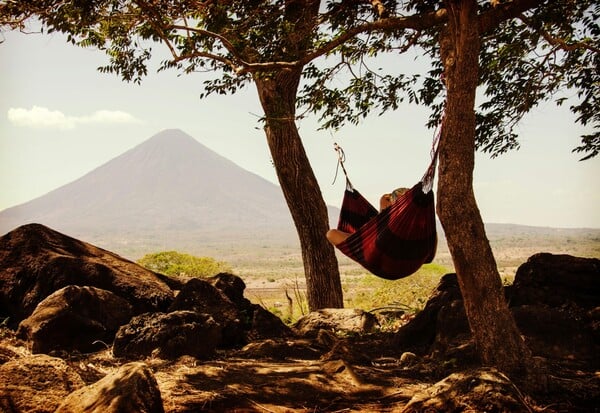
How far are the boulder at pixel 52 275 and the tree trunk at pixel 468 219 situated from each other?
277cm

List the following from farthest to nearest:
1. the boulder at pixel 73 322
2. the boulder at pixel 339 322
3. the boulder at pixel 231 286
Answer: the boulder at pixel 231 286 → the boulder at pixel 339 322 → the boulder at pixel 73 322

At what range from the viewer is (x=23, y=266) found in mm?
4520

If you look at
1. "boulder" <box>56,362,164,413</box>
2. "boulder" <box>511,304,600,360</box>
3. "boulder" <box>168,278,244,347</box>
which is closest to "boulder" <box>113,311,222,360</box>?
"boulder" <box>168,278,244,347</box>

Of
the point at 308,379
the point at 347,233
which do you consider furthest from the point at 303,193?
the point at 308,379

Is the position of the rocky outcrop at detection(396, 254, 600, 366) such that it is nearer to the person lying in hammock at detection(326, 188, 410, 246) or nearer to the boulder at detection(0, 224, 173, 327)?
the person lying in hammock at detection(326, 188, 410, 246)

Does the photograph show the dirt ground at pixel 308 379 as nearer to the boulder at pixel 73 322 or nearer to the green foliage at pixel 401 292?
the boulder at pixel 73 322

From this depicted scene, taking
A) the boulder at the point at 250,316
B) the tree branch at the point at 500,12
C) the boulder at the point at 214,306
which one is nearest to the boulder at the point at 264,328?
the boulder at the point at 250,316

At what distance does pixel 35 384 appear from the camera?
98.5 inches

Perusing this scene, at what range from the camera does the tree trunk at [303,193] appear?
5.60m

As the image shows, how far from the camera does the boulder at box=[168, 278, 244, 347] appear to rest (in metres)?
4.26

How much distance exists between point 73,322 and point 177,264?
28.4 ft

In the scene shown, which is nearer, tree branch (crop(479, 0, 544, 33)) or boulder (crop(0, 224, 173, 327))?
tree branch (crop(479, 0, 544, 33))

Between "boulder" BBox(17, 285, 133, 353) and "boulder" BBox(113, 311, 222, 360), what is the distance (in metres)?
0.29

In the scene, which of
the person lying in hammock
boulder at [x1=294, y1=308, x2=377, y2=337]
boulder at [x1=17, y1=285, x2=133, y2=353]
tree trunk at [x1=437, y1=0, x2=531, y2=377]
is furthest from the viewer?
boulder at [x1=294, y1=308, x2=377, y2=337]
